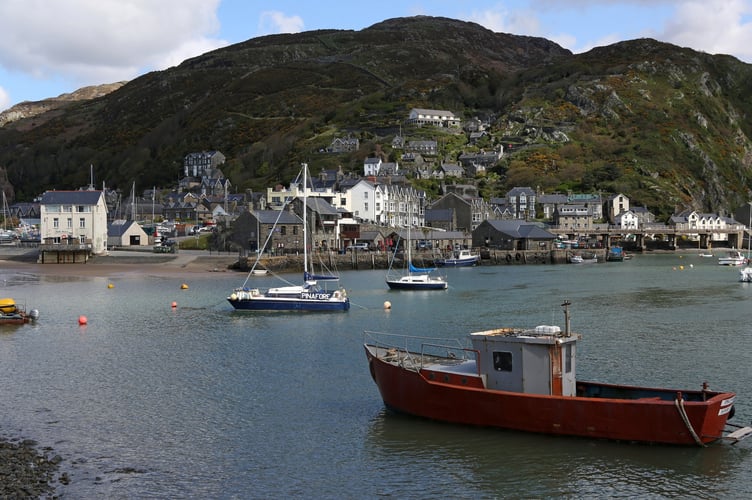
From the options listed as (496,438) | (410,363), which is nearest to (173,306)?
(410,363)

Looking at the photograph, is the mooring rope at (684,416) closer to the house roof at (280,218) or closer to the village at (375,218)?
the village at (375,218)

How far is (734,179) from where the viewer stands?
610 ft

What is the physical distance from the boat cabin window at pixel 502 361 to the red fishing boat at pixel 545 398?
0.10 ft

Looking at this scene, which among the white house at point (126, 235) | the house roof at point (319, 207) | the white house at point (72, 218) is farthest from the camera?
the white house at point (126, 235)

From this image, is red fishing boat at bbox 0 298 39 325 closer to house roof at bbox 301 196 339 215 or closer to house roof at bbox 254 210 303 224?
house roof at bbox 254 210 303 224

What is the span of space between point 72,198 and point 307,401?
71.1 meters

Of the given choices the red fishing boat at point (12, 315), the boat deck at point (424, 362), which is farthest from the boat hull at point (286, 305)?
the boat deck at point (424, 362)

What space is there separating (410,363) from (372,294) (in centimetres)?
3860

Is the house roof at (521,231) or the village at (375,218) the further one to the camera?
the house roof at (521,231)

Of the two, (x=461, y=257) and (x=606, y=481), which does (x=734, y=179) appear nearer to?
(x=461, y=257)

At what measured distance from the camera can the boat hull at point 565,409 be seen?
22.4m

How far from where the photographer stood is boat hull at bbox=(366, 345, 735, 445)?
22.4 m

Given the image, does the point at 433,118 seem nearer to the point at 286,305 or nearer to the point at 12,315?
the point at 286,305

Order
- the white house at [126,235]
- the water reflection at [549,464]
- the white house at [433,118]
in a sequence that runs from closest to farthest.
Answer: the water reflection at [549,464] → the white house at [126,235] → the white house at [433,118]
